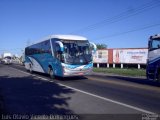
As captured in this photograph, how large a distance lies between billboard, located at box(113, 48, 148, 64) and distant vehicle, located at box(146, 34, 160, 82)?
28.8 meters

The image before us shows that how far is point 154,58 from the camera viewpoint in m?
18.2

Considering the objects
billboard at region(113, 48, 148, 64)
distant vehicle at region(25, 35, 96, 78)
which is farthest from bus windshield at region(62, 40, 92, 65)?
billboard at region(113, 48, 148, 64)

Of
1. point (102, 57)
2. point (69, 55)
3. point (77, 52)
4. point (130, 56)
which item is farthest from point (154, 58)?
point (102, 57)

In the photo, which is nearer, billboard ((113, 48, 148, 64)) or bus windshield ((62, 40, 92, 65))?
bus windshield ((62, 40, 92, 65))

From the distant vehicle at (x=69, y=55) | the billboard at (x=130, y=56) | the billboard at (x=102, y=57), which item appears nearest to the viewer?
the distant vehicle at (x=69, y=55)

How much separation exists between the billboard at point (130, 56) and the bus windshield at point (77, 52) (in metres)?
27.6

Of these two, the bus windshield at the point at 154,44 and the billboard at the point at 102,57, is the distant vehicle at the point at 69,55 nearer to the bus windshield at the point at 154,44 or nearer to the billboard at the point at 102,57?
the bus windshield at the point at 154,44

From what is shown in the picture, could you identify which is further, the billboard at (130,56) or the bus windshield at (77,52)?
the billboard at (130,56)

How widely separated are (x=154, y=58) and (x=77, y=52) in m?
5.42

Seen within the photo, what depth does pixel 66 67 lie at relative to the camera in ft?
65.6

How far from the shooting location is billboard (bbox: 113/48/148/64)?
156ft

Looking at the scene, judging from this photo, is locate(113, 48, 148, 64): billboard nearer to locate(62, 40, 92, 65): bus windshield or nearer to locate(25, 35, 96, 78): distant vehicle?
locate(25, 35, 96, 78): distant vehicle

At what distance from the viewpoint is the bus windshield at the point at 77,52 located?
20.1 meters

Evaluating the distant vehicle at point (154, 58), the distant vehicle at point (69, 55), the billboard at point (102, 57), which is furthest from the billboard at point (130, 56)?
the distant vehicle at point (154, 58)
